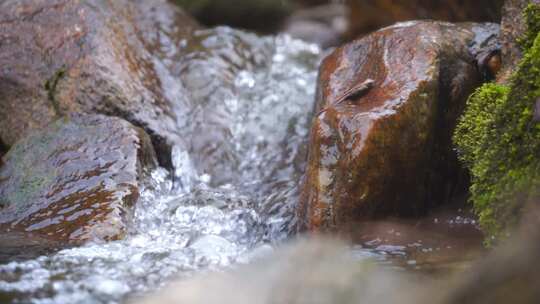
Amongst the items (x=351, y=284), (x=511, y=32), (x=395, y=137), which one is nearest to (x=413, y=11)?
(x=511, y=32)

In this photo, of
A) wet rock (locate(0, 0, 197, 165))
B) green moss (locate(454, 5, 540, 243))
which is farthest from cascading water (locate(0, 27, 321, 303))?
green moss (locate(454, 5, 540, 243))

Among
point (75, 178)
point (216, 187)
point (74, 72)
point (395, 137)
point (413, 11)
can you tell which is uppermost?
point (413, 11)

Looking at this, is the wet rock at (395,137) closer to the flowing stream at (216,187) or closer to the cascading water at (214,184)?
the flowing stream at (216,187)

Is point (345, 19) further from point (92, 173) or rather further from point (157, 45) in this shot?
point (92, 173)

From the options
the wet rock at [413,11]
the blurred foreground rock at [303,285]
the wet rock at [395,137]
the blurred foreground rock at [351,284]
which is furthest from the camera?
the wet rock at [413,11]

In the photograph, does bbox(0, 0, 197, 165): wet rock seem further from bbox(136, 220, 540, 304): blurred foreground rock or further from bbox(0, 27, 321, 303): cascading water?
bbox(136, 220, 540, 304): blurred foreground rock

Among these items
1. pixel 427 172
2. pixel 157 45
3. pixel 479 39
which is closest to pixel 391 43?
pixel 479 39

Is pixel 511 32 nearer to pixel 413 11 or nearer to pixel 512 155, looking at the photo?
pixel 512 155

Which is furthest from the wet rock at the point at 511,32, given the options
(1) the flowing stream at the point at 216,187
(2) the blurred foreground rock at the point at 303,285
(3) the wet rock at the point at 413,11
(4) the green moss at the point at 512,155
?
(2) the blurred foreground rock at the point at 303,285
